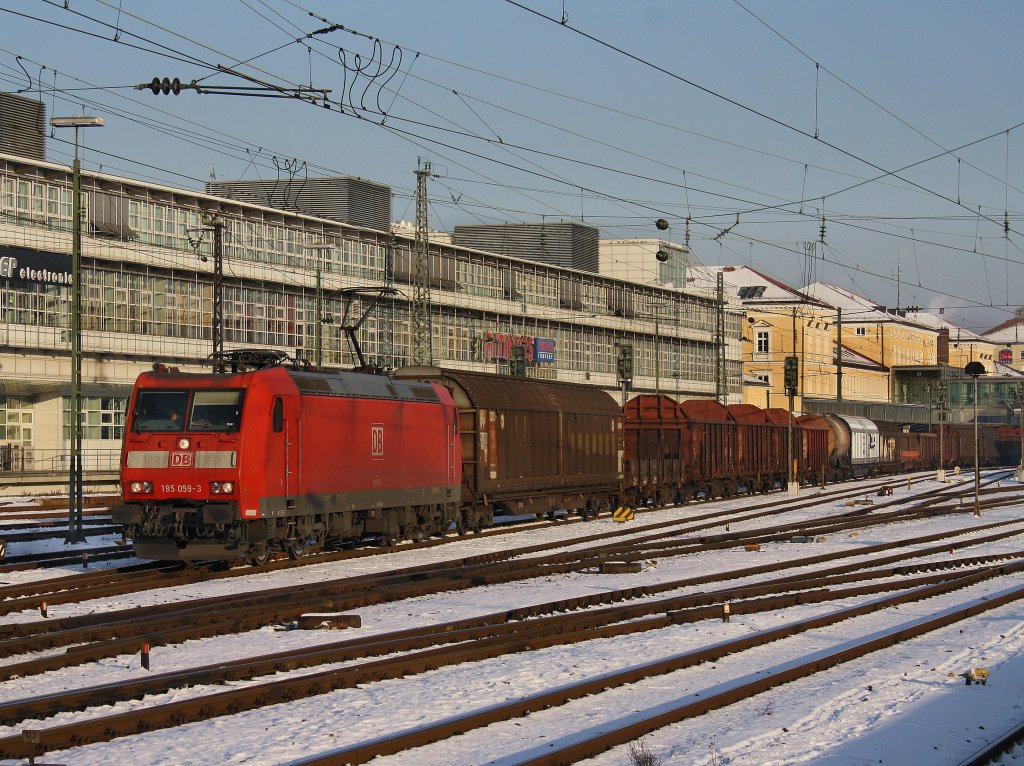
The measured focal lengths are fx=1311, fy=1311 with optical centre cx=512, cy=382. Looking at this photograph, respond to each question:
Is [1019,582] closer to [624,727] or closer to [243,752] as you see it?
[624,727]

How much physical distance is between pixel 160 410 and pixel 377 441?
500 cm

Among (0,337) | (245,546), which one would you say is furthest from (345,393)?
(0,337)

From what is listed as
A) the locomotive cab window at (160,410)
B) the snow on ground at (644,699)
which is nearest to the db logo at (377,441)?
the locomotive cab window at (160,410)

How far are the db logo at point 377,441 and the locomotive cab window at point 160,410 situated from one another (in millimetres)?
4565

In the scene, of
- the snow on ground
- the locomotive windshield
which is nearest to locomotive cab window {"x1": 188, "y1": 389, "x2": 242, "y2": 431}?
the locomotive windshield

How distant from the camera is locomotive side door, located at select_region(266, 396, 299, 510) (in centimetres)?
2261

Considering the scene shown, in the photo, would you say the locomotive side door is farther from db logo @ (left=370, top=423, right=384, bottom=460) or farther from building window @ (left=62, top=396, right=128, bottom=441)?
building window @ (left=62, top=396, right=128, bottom=441)

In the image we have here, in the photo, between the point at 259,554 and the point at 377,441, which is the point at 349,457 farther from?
the point at 259,554

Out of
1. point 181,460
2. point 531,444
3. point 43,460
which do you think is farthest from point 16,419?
point 181,460

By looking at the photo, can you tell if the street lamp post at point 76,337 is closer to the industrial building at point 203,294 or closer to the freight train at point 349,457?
the freight train at point 349,457

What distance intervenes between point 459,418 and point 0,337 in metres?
31.7

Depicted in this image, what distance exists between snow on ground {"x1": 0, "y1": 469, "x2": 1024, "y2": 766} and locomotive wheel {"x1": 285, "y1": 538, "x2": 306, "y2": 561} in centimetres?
469

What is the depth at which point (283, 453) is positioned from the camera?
903 inches

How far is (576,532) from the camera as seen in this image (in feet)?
110
